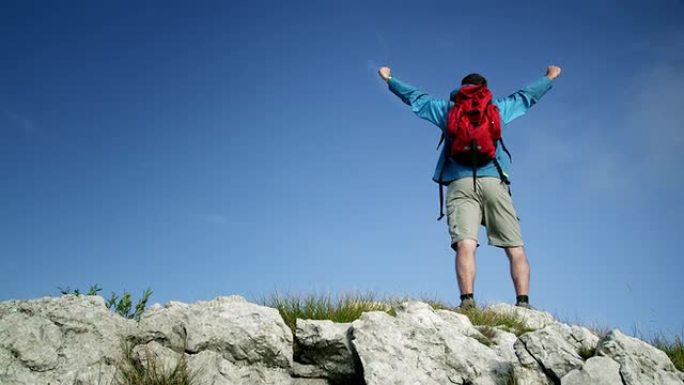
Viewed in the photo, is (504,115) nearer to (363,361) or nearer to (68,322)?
(363,361)

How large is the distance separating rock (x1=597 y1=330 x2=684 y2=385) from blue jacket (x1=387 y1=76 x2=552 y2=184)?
13.1 feet

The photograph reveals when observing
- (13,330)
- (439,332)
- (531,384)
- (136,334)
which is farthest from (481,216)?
(13,330)

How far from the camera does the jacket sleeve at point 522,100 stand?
8.74m

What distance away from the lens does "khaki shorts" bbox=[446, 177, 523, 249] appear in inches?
314

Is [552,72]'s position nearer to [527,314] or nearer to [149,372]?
[527,314]

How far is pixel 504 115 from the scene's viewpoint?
28.6 ft

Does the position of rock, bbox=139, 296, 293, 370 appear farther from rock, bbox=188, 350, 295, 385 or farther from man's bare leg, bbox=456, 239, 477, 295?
man's bare leg, bbox=456, 239, 477, 295

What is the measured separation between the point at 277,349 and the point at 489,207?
4.44 metres

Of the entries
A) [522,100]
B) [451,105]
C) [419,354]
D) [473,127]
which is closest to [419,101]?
[451,105]

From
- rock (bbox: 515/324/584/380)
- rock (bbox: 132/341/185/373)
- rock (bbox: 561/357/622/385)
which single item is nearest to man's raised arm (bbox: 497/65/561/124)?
rock (bbox: 515/324/584/380)

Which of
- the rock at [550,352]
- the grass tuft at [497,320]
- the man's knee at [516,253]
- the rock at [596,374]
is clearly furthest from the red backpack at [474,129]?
the rock at [596,374]

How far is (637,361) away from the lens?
427 centimetres

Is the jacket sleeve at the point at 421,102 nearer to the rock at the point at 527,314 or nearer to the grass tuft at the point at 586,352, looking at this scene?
the rock at the point at 527,314

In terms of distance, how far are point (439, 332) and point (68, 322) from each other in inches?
128
